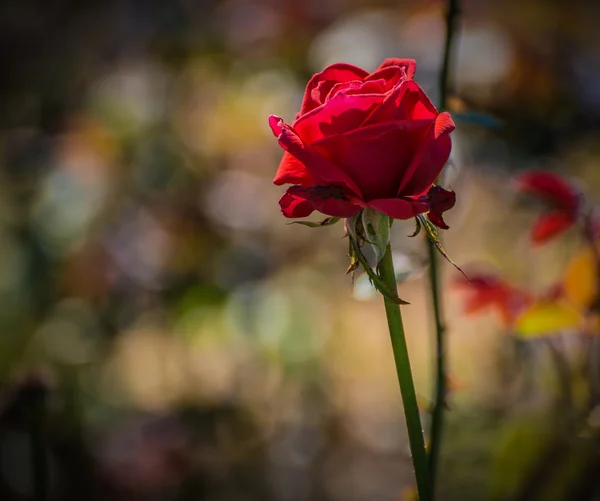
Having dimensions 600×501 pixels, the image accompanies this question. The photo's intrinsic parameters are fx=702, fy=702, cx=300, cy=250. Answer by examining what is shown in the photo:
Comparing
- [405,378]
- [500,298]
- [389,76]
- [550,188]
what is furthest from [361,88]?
[500,298]

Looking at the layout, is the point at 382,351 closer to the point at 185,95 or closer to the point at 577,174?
the point at 185,95

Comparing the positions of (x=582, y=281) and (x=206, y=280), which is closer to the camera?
(x=582, y=281)

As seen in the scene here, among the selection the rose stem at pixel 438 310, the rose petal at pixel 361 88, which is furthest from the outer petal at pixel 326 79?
the rose stem at pixel 438 310

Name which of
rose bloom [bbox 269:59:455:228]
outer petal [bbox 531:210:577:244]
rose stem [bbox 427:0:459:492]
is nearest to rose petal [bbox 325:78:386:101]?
rose bloom [bbox 269:59:455:228]

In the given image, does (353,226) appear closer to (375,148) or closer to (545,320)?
(375,148)

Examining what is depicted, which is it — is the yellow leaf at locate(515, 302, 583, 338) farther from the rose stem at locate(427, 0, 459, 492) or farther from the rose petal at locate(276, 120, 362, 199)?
the rose petal at locate(276, 120, 362, 199)

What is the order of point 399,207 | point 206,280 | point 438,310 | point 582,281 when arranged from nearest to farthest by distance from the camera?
point 399,207 → point 438,310 → point 582,281 → point 206,280
